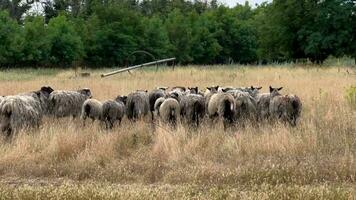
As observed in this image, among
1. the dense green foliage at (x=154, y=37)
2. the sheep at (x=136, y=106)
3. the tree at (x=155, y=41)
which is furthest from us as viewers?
the tree at (x=155, y=41)

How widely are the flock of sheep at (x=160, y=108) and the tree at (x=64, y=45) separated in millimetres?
37724

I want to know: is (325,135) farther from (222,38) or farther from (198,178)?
(222,38)

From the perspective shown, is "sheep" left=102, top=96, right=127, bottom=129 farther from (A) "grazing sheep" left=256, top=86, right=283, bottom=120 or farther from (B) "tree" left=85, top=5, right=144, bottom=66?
(B) "tree" left=85, top=5, right=144, bottom=66

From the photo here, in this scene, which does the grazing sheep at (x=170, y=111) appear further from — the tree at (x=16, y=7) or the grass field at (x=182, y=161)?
the tree at (x=16, y=7)

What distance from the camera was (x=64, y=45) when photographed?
170ft

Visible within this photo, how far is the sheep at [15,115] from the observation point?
11562 millimetres

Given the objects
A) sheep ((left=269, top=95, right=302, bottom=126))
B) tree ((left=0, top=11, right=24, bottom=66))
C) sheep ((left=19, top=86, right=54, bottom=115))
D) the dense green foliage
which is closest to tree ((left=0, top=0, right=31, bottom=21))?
the dense green foliage

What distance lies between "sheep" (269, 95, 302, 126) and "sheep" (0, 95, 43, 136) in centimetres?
536

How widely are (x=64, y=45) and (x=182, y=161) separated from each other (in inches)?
1722

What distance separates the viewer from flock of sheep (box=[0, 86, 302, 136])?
11.9 meters

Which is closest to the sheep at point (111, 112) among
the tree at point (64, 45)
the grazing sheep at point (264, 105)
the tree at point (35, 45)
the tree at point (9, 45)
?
the grazing sheep at point (264, 105)

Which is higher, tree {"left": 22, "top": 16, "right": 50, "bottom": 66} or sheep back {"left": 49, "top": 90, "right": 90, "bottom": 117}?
tree {"left": 22, "top": 16, "right": 50, "bottom": 66}

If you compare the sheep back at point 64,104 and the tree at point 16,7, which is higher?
the tree at point 16,7

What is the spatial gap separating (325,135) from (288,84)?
11.7 meters
